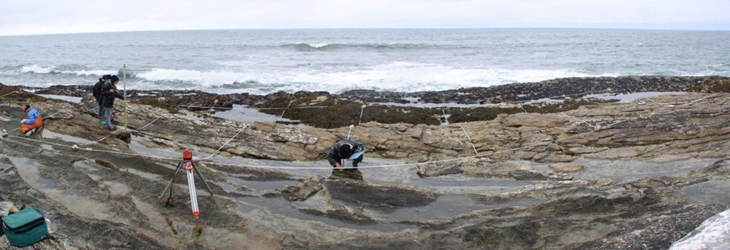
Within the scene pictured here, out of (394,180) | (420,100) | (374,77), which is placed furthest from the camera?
(374,77)

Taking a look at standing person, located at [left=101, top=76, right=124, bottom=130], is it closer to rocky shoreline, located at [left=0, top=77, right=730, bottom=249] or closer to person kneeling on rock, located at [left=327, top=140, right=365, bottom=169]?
rocky shoreline, located at [left=0, top=77, right=730, bottom=249]

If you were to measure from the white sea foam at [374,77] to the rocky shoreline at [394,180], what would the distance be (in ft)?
45.0

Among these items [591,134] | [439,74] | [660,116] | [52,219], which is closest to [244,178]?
[52,219]

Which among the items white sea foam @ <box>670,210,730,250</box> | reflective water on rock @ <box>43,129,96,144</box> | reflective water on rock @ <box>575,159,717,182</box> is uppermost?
white sea foam @ <box>670,210,730,250</box>

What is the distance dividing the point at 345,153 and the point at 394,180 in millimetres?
1191

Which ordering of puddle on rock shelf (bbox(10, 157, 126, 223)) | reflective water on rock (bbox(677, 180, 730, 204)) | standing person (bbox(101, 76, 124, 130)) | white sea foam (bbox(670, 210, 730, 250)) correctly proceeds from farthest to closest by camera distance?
standing person (bbox(101, 76, 124, 130)) < puddle on rock shelf (bbox(10, 157, 126, 223)) < reflective water on rock (bbox(677, 180, 730, 204)) < white sea foam (bbox(670, 210, 730, 250))

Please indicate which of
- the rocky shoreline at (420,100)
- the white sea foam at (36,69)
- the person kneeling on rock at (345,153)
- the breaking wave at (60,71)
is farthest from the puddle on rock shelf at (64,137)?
the white sea foam at (36,69)

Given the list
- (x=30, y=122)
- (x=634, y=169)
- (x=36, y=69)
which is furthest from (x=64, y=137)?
(x=36, y=69)

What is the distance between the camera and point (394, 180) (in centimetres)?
899

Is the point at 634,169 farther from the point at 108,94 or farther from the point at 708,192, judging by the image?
the point at 108,94

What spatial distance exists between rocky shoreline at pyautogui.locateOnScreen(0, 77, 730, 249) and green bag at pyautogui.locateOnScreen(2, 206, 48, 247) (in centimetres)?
39

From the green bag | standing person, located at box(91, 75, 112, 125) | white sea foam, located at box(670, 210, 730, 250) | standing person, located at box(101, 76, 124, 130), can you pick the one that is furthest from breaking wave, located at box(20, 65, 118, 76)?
white sea foam, located at box(670, 210, 730, 250)

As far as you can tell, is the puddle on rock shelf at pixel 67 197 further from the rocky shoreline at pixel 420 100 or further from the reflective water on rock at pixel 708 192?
the reflective water on rock at pixel 708 192

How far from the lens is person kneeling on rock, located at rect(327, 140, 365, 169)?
913cm
